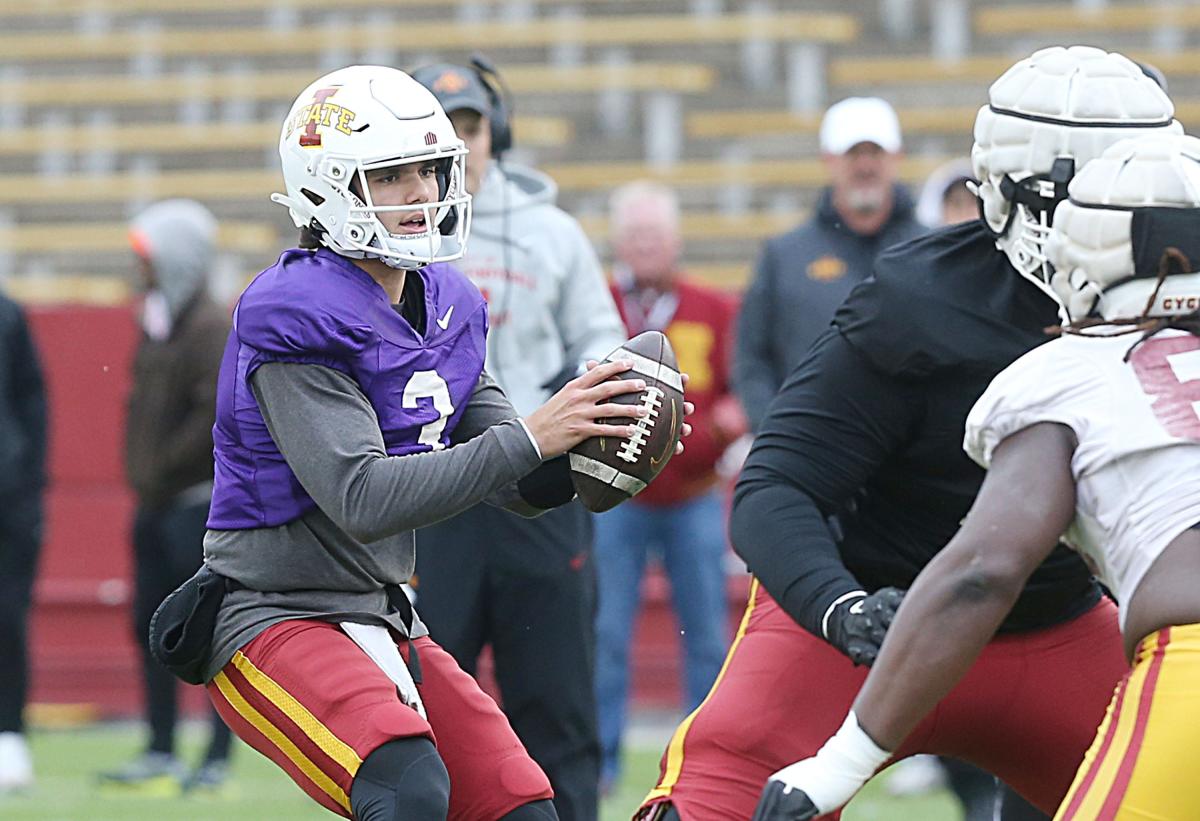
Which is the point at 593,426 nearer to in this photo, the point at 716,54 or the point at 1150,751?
the point at 1150,751

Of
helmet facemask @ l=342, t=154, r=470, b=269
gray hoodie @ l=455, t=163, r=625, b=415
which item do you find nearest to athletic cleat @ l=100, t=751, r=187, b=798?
gray hoodie @ l=455, t=163, r=625, b=415

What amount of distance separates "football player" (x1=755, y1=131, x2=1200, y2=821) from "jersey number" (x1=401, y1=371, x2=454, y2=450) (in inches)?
38.2

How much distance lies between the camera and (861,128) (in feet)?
21.5

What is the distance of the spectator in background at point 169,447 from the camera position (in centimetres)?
708

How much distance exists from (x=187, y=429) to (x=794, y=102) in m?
6.22

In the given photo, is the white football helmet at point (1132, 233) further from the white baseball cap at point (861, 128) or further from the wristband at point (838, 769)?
the white baseball cap at point (861, 128)

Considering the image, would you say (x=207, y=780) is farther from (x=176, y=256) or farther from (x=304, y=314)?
(x=304, y=314)

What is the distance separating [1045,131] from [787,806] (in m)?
1.20

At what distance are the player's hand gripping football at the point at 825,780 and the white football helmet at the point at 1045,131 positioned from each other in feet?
2.82

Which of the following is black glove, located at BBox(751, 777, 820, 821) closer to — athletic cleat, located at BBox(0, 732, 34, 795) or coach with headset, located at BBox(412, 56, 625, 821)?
coach with headset, located at BBox(412, 56, 625, 821)

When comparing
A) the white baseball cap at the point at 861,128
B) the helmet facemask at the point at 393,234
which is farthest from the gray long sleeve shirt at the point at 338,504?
the white baseball cap at the point at 861,128

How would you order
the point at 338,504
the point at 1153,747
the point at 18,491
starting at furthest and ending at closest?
the point at 18,491 < the point at 338,504 < the point at 1153,747

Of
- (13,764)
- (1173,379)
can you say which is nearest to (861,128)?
(13,764)

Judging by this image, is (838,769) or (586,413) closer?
(838,769)
